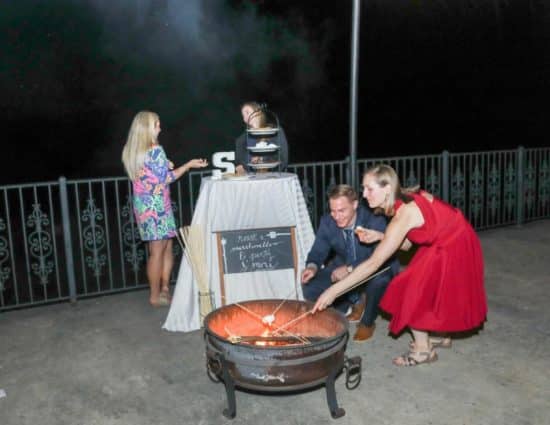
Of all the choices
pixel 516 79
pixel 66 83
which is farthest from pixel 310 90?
pixel 66 83

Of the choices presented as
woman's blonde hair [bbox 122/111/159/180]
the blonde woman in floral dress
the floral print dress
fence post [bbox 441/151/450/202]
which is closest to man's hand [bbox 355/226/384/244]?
the blonde woman in floral dress

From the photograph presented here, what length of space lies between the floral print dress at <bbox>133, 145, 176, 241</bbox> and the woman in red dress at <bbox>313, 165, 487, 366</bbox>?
181 centimetres

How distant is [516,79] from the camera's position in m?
26.0

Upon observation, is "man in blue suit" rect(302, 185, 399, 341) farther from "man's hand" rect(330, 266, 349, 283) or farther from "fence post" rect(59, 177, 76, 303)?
"fence post" rect(59, 177, 76, 303)

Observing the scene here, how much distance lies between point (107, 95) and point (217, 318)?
24.6 metres

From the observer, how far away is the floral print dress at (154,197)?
431 centimetres

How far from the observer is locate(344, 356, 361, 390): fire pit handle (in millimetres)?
2955

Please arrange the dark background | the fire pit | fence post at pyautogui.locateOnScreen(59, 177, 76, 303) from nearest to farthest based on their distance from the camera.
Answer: the fire pit, fence post at pyautogui.locateOnScreen(59, 177, 76, 303), the dark background

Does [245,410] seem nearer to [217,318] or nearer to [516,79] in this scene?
[217,318]

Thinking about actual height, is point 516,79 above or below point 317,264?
above

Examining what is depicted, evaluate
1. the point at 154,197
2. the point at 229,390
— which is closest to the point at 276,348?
the point at 229,390

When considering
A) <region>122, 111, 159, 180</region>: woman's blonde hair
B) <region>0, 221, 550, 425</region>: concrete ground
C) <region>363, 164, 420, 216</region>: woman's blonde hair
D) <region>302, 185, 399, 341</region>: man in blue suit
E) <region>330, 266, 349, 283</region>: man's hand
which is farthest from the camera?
<region>122, 111, 159, 180</region>: woman's blonde hair

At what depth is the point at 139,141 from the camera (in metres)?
4.25

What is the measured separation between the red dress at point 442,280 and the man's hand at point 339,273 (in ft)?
2.07
